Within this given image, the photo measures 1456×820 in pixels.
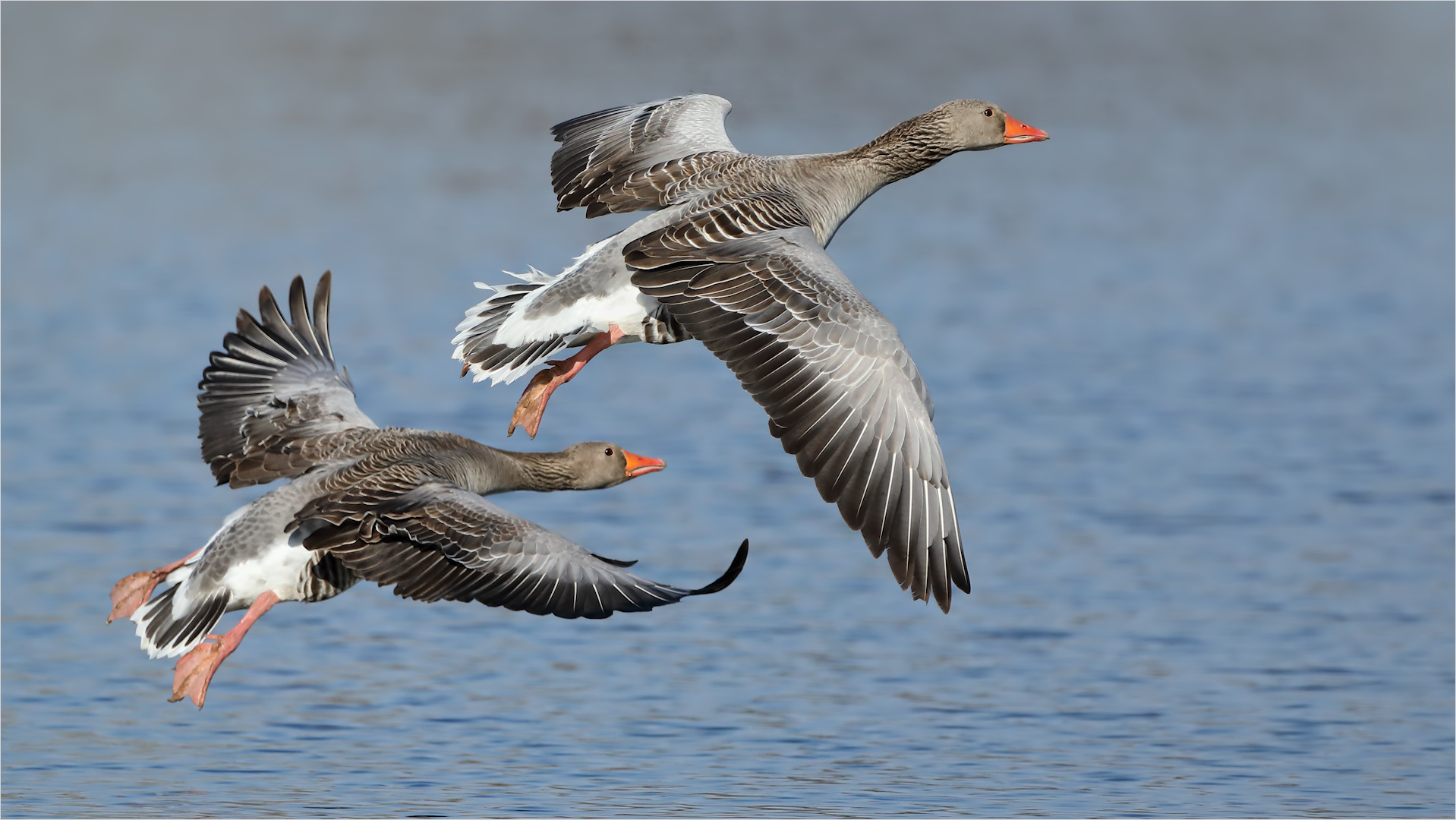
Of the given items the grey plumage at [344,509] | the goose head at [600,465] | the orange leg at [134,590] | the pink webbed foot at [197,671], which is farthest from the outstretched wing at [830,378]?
the orange leg at [134,590]

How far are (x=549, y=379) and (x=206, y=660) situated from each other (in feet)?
7.79

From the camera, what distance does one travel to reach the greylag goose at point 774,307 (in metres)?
8.75

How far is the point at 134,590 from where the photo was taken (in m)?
10.8

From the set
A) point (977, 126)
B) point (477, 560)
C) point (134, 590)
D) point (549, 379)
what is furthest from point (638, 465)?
point (134, 590)

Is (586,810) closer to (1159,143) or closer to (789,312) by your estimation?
(789,312)

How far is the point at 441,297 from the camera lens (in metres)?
22.2

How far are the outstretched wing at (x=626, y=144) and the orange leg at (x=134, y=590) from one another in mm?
3027

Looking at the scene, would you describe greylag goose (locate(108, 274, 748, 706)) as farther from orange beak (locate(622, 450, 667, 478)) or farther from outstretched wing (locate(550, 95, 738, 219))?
outstretched wing (locate(550, 95, 738, 219))

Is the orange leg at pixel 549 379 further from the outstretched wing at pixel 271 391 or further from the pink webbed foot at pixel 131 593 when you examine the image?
the pink webbed foot at pixel 131 593

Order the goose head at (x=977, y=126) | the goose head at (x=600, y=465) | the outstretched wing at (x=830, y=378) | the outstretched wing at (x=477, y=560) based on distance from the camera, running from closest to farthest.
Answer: the outstretched wing at (x=830, y=378) → the outstretched wing at (x=477, y=560) → the goose head at (x=977, y=126) → the goose head at (x=600, y=465)

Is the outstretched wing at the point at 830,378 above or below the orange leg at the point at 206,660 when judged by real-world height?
above

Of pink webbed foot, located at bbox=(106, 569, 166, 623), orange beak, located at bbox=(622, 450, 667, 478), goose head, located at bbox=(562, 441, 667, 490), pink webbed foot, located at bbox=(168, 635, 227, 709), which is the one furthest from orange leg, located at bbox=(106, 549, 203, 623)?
orange beak, located at bbox=(622, 450, 667, 478)

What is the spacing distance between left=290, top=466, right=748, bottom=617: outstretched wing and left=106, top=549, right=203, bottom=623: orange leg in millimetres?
1445

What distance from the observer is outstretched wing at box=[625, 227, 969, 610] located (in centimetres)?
867
